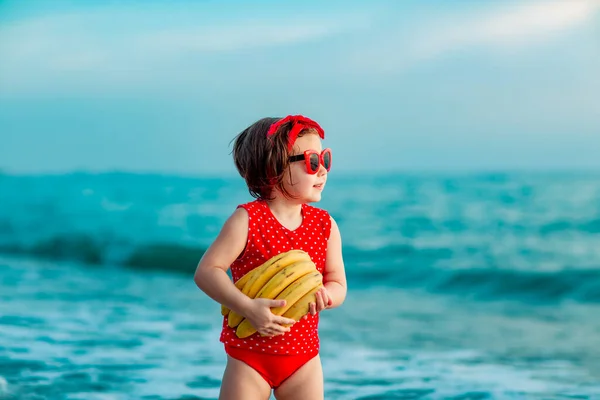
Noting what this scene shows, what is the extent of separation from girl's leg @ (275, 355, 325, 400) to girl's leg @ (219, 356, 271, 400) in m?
0.09

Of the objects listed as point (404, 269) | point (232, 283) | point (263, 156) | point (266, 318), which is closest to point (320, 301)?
point (266, 318)

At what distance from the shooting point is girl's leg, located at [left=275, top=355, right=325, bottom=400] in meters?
3.05

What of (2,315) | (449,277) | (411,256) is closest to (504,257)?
(411,256)

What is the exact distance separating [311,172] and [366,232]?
A: 1384 cm

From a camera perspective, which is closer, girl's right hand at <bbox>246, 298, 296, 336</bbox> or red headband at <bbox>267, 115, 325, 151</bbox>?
girl's right hand at <bbox>246, 298, 296, 336</bbox>

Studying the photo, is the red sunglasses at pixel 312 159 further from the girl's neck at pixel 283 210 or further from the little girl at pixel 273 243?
the girl's neck at pixel 283 210

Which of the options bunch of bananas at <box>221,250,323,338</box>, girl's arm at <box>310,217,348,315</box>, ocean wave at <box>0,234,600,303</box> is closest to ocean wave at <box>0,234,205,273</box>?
ocean wave at <box>0,234,600,303</box>

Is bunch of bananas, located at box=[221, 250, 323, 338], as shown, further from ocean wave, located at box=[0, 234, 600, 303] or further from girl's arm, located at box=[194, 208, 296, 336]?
ocean wave, located at box=[0, 234, 600, 303]

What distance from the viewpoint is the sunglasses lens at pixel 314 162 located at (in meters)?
2.96

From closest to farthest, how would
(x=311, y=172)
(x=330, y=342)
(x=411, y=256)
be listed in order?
(x=311, y=172) < (x=330, y=342) < (x=411, y=256)

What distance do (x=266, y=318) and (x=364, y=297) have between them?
7190mm

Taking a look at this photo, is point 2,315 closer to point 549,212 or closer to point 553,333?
point 553,333

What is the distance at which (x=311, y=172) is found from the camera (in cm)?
297

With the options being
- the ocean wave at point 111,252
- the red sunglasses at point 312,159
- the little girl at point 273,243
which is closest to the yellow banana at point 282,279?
the little girl at point 273,243
